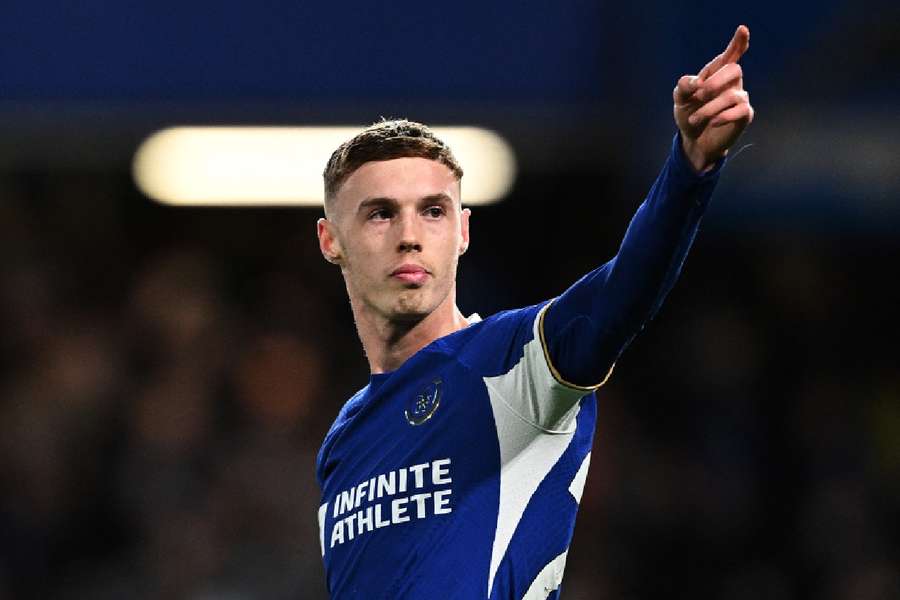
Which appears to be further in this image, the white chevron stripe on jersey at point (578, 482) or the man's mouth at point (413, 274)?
the man's mouth at point (413, 274)

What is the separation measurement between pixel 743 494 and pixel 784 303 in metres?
1.41

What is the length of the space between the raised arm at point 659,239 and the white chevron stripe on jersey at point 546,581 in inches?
23.4

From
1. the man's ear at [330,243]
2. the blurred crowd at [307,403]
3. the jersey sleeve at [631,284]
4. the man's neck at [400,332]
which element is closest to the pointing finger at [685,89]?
the jersey sleeve at [631,284]

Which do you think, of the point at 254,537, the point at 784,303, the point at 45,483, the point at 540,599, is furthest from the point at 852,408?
the point at 540,599

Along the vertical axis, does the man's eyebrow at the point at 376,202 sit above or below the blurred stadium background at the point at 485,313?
below

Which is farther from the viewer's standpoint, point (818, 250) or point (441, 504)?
point (818, 250)

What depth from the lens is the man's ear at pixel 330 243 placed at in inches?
192

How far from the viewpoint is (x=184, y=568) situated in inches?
354

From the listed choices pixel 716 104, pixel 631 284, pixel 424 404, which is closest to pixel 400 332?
pixel 424 404

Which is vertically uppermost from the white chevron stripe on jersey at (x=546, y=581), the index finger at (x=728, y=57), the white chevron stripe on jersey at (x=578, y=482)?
the index finger at (x=728, y=57)

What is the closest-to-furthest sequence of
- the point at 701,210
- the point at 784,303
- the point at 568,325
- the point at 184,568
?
the point at 701,210 → the point at 568,325 → the point at 184,568 → the point at 784,303

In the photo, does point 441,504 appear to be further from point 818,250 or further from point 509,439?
point 818,250

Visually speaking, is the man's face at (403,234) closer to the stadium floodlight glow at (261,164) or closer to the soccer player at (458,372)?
the soccer player at (458,372)

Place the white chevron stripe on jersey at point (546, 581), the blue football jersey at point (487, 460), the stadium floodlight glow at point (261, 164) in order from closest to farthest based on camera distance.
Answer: the blue football jersey at point (487, 460)
the white chevron stripe on jersey at point (546, 581)
the stadium floodlight glow at point (261, 164)
